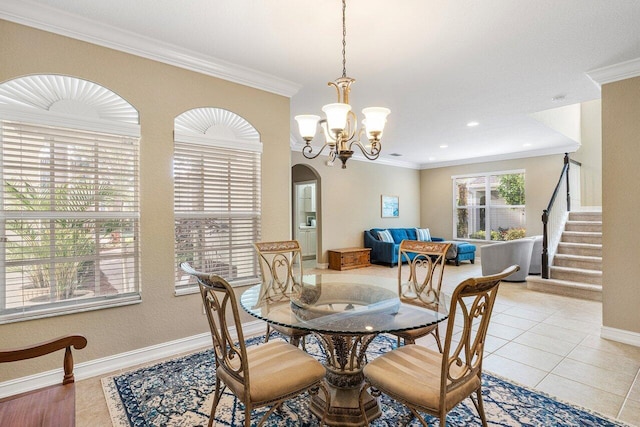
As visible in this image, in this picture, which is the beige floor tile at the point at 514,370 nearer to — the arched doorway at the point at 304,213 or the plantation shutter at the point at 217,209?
the plantation shutter at the point at 217,209

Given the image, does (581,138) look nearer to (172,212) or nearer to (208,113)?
(208,113)

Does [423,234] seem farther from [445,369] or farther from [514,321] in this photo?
[445,369]

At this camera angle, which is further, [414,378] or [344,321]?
[344,321]

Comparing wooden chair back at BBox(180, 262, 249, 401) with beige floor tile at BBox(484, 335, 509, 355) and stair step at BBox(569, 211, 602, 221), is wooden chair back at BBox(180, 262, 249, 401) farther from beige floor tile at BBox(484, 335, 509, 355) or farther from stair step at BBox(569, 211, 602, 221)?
stair step at BBox(569, 211, 602, 221)

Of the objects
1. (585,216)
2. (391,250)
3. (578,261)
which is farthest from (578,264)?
(391,250)

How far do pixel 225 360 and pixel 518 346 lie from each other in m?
2.79

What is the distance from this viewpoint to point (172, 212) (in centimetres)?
286

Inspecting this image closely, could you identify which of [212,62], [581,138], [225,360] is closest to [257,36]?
[212,62]

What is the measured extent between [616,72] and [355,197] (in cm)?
522

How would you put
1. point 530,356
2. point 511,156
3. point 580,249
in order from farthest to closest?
point 511,156 < point 580,249 < point 530,356

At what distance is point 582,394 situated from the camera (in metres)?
2.26

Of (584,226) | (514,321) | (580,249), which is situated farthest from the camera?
(584,226)

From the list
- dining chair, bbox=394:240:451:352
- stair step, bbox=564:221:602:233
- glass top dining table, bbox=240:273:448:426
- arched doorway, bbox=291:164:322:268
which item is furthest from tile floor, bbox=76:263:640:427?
arched doorway, bbox=291:164:322:268

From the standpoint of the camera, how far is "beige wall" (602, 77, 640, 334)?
3051mm
